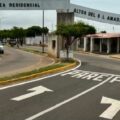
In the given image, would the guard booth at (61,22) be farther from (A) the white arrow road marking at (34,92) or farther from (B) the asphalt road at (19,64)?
(A) the white arrow road marking at (34,92)

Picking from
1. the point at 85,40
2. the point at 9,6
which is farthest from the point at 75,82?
the point at 85,40

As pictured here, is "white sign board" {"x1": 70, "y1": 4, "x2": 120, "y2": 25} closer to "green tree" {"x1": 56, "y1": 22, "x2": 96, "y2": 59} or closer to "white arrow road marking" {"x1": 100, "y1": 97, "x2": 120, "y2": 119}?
"green tree" {"x1": 56, "y1": 22, "x2": 96, "y2": 59}

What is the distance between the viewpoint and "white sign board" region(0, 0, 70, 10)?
41.6m

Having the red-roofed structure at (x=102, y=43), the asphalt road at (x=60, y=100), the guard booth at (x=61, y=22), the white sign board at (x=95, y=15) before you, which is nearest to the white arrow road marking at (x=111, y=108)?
the asphalt road at (x=60, y=100)

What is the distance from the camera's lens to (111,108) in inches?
530

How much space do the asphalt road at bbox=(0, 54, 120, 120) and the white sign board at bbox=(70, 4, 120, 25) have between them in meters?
24.2

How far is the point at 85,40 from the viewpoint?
219 ft

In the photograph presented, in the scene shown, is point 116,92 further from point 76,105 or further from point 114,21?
point 114,21

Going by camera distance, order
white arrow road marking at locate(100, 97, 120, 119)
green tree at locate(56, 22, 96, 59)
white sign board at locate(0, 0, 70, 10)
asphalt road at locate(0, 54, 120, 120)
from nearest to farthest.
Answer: asphalt road at locate(0, 54, 120, 120), white arrow road marking at locate(100, 97, 120, 119), green tree at locate(56, 22, 96, 59), white sign board at locate(0, 0, 70, 10)

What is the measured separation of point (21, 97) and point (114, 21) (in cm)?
3337

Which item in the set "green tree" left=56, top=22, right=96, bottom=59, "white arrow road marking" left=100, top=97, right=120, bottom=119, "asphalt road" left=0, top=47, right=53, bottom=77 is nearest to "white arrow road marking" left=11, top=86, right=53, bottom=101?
"white arrow road marking" left=100, top=97, right=120, bottom=119

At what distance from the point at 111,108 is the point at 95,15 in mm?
32978

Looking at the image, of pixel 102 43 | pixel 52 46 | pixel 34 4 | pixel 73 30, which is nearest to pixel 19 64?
pixel 73 30

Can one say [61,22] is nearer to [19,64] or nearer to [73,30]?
[73,30]
